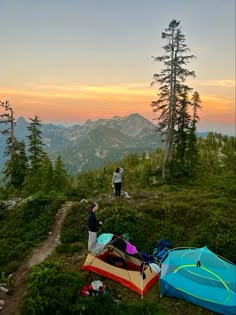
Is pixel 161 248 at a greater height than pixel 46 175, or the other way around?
pixel 46 175

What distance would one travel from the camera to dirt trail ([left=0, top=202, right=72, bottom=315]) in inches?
524

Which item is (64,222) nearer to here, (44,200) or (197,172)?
(44,200)

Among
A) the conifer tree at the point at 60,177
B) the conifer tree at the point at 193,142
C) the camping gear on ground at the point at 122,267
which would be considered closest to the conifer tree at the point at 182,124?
the conifer tree at the point at 193,142

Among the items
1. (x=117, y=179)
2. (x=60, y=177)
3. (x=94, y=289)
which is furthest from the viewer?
(x=60, y=177)

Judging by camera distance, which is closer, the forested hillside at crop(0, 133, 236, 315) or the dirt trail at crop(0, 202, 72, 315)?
the forested hillside at crop(0, 133, 236, 315)

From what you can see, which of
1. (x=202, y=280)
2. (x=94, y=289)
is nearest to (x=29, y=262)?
(x=94, y=289)

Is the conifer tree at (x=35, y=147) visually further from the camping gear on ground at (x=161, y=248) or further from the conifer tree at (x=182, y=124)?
the camping gear on ground at (x=161, y=248)

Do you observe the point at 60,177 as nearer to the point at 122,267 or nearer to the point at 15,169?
the point at 15,169

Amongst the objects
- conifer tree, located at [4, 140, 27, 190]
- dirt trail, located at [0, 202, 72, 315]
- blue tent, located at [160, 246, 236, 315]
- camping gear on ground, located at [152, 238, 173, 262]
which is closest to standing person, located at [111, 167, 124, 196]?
dirt trail, located at [0, 202, 72, 315]

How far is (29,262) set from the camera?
683 inches

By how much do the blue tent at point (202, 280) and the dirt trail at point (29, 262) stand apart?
5706 mm

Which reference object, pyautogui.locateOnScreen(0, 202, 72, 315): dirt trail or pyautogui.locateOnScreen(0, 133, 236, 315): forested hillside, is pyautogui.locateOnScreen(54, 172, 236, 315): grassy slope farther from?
pyautogui.locateOnScreen(0, 202, 72, 315): dirt trail

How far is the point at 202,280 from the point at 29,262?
8.28 m

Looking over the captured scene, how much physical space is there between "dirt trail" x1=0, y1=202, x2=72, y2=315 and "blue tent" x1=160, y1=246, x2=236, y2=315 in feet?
18.7
